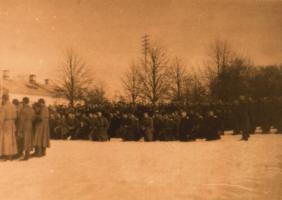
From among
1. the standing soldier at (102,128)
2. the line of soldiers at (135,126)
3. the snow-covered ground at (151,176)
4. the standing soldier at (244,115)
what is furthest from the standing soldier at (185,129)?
the snow-covered ground at (151,176)

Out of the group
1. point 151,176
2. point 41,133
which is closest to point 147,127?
point 41,133

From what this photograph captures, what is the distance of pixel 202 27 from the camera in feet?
24.1

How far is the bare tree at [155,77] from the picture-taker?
30.9ft

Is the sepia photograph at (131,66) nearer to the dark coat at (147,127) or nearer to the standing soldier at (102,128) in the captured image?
the dark coat at (147,127)

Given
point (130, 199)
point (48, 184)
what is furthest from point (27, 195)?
point (130, 199)

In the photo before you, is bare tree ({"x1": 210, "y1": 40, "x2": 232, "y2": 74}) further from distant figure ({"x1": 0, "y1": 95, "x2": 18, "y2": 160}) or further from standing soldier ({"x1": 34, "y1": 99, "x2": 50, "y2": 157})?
distant figure ({"x1": 0, "y1": 95, "x2": 18, "y2": 160})

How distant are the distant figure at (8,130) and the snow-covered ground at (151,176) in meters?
0.26

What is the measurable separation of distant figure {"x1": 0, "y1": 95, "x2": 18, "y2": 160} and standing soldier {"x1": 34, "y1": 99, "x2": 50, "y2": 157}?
2.36 ft

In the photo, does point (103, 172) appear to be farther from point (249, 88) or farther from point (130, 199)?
point (249, 88)

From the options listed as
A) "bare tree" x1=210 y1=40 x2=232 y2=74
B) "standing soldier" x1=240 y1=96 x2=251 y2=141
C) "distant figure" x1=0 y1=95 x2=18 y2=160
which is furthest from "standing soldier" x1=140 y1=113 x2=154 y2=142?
"distant figure" x1=0 y1=95 x2=18 y2=160

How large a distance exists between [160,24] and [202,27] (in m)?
0.71

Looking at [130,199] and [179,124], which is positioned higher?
[179,124]

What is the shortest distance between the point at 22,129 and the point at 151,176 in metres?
3.34

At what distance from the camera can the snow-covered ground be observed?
5.78 metres
